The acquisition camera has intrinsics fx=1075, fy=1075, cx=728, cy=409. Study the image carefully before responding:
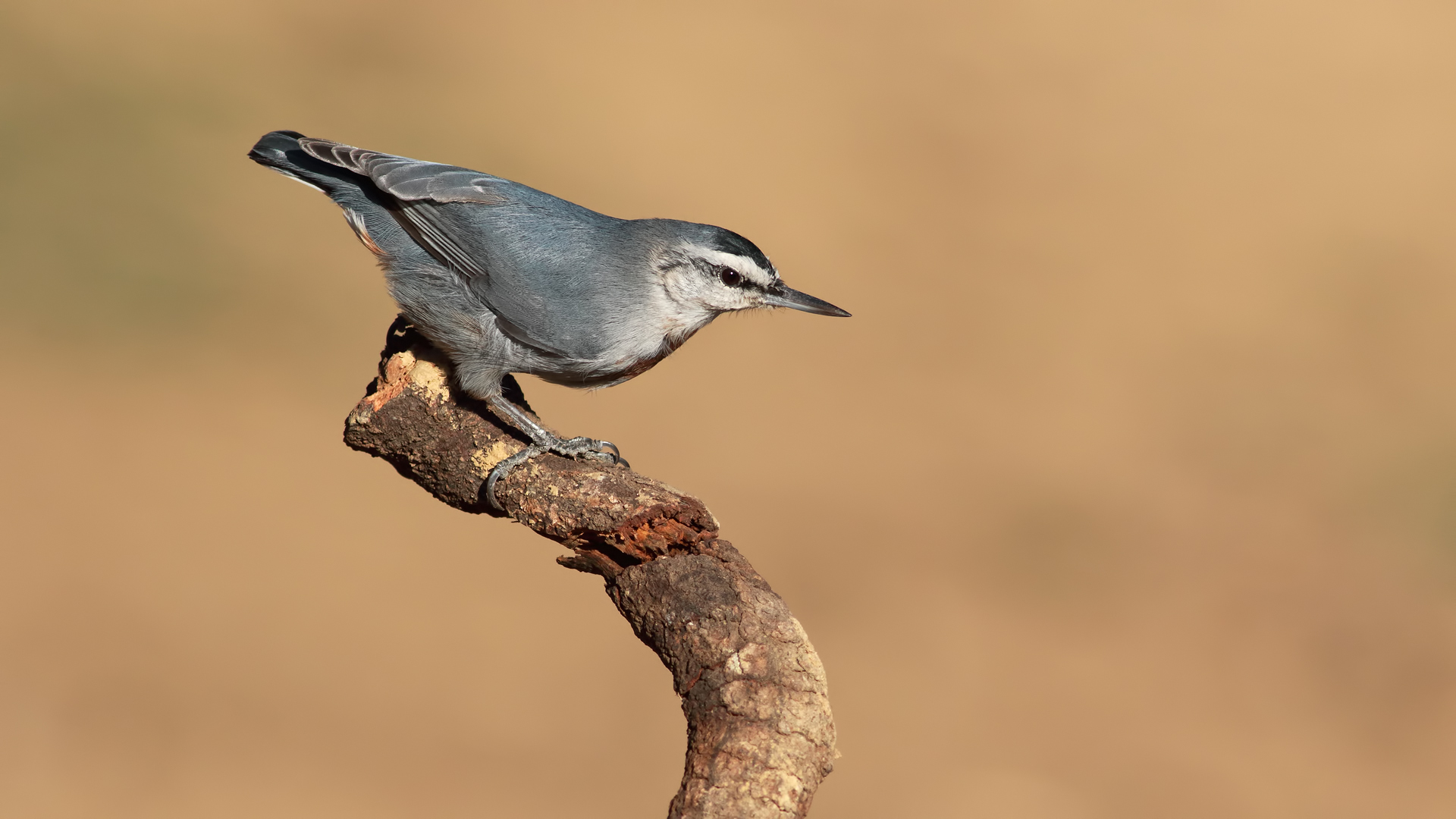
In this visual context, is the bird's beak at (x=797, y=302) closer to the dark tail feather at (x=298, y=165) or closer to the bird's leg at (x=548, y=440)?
the bird's leg at (x=548, y=440)

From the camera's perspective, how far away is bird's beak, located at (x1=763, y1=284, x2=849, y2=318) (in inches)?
162

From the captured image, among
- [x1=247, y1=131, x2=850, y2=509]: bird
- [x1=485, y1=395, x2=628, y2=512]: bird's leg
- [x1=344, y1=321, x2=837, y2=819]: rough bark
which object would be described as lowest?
[x1=344, y1=321, x2=837, y2=819]: rough bark

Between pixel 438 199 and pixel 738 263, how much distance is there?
116 centimetres

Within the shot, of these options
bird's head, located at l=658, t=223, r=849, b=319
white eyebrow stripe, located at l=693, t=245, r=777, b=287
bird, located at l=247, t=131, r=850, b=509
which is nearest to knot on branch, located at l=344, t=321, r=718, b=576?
bird, located at l=247, t=131, r=850, b=509

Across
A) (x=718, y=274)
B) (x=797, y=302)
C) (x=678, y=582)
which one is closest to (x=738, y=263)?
(x=718, y=274)

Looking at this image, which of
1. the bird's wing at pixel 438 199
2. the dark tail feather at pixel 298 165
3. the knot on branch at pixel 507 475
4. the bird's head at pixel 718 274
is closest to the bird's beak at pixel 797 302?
the bird's head at pixel 718 274

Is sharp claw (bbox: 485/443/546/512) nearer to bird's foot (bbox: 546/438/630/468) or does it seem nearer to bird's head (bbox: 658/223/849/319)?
bird's foot (bbox: 546/438/630/468)

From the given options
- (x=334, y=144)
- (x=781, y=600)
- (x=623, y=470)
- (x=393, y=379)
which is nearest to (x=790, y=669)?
(x=781, y=600)

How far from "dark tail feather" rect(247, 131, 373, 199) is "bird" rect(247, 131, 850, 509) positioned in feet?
0.27

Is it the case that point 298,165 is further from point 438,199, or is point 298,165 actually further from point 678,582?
point 678,582

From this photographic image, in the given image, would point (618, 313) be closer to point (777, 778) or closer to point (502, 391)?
point (502, 391)

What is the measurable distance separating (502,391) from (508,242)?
570mm

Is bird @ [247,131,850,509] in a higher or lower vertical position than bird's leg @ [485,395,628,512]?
higher

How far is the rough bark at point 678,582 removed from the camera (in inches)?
109
